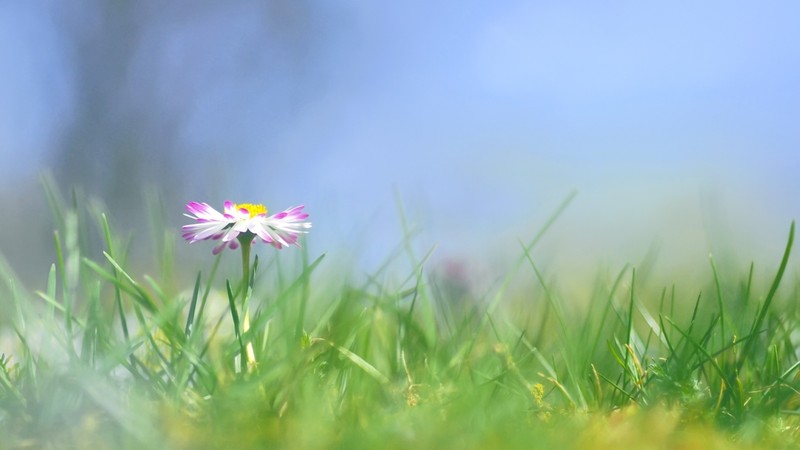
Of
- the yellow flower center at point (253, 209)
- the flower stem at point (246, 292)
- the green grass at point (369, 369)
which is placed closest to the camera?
the green grass at point (369, 369)

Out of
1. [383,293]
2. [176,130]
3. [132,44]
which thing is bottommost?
[383,293]

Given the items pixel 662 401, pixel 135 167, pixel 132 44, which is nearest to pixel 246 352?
pixel 662 401

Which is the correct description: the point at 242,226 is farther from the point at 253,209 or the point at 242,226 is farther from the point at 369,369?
the point at 369,369

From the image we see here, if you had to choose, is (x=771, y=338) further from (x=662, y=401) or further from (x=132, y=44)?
(x=132, y=44)

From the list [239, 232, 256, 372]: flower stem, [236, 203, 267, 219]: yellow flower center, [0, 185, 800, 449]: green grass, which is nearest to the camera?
[0, 185, 800, 449]: green grass

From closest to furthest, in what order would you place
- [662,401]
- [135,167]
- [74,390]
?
[74,390] < [662,401] < [135,167]

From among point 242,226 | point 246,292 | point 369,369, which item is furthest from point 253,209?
point 369,369
